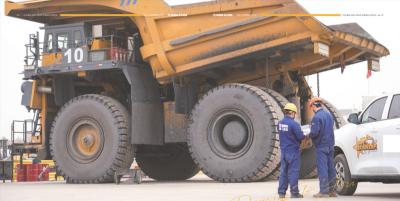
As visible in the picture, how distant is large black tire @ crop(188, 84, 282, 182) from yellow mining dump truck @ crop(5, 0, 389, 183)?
0.03 metres

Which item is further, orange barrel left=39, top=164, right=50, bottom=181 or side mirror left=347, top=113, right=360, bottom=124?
orange barrel left=39, top=164, right=50, bottom=181

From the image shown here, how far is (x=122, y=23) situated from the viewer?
19.8 metres

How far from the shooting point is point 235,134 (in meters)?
17.1

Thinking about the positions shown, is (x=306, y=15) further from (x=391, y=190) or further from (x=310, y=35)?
(x=391, y=190)

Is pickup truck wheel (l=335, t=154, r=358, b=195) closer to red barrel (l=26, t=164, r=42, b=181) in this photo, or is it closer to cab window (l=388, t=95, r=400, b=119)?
cab window (l=388, t=95, r=400, b=119)

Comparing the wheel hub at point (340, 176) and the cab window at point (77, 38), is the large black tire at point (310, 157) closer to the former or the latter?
the cab window at point (77, 38)

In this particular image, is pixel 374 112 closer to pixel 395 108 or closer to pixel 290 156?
pixel 395 108

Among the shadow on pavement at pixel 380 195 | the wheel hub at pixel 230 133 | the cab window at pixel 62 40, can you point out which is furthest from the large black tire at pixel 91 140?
the shadow on pavement at pixel 380 195

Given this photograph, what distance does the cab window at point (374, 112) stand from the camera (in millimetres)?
11727

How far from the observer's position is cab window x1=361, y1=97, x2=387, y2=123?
→ 1173 centimetres

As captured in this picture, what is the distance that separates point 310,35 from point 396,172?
580 cm

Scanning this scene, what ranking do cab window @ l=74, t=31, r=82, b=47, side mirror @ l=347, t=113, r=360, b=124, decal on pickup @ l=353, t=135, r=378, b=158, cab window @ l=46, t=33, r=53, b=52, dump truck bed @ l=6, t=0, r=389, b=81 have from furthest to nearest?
cab window @ l=46, t=33, r=53, b=52, cab window @ l=74, t=31, r=82, b=47, dump truck bed @ l=6, t=0, r=389, b=81, side mirror @ l=347, t=113, r=360, b=124, decal on pickup @ l=353, t=135, r=378, b=158

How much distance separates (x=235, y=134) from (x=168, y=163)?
4.98 metres

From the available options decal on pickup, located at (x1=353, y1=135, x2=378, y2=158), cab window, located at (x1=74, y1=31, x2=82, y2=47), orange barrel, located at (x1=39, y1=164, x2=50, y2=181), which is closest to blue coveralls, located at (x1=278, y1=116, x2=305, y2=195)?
decal on pickup, located at (x1=353, y1=135, x2=378, y2=158)
